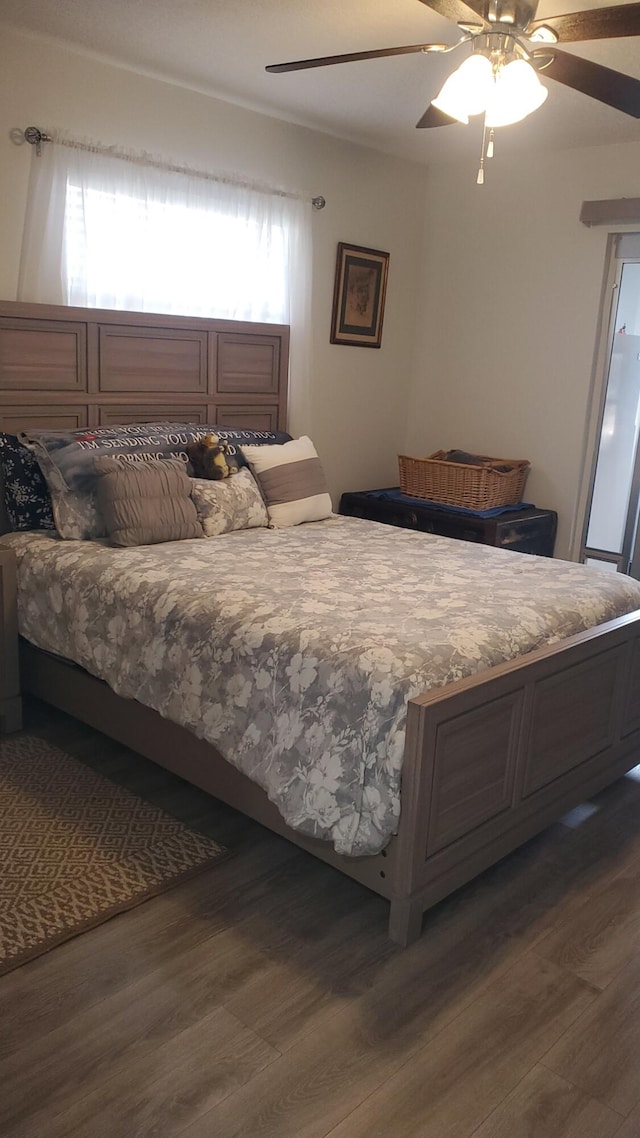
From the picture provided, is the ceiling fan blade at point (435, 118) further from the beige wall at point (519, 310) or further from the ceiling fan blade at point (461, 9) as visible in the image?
the beige wall at point (519, 310)

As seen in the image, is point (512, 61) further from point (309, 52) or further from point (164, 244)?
point (164, 244)

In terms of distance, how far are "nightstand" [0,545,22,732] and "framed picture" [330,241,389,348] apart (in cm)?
235

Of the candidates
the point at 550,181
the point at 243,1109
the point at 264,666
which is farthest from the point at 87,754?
the point at 550,181

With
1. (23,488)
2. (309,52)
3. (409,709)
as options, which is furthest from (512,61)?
(23,488)

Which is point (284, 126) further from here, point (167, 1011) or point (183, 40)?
point (167, 1011)

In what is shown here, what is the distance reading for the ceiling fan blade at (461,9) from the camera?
211 centimetres

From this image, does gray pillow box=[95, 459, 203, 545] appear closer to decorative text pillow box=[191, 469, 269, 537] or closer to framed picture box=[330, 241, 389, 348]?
decorative text pillow box=[191, 469, 269, 537]

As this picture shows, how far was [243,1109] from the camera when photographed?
5.20ft

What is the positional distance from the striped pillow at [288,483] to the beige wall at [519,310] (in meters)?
1.45

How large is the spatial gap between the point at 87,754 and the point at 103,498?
2.91 ft

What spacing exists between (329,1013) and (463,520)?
2.73 meters

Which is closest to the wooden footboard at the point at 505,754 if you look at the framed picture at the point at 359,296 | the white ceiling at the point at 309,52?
the white ceiling at the point at 309,52

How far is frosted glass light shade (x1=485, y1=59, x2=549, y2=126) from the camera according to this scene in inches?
86.8

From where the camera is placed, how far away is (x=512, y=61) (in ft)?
7.43
